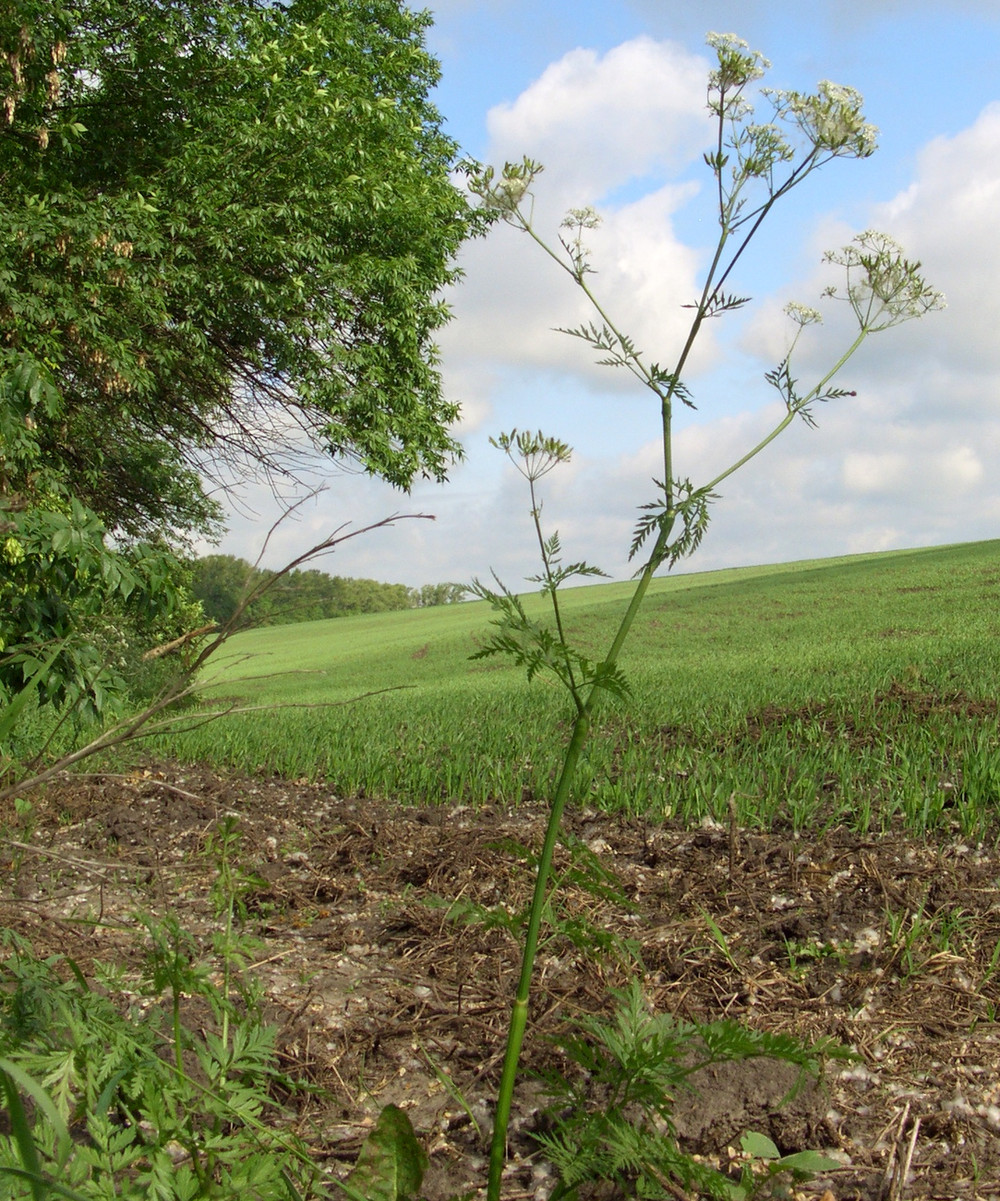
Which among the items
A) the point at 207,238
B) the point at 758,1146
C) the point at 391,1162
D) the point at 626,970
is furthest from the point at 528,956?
the point at 207,238

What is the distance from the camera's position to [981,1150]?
2.15m

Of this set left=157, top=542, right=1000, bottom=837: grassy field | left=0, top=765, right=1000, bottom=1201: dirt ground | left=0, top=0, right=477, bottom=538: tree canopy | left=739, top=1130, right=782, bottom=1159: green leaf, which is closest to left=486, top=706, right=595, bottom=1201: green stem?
left=0, top=765, right=1000, bottom=1201: dirt ground

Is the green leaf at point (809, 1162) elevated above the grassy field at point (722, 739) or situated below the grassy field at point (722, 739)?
below

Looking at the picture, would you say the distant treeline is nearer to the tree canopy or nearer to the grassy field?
the grassy field

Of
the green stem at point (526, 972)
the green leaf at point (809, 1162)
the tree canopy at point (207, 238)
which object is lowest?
the green leaf at point (809, 1162)

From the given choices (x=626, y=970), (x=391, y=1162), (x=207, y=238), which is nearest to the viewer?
(x=391, y=1162)

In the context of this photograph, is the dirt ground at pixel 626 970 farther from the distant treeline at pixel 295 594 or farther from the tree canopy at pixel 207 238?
the tree canopy at pixel 207 238

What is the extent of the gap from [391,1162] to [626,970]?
3.85 feet

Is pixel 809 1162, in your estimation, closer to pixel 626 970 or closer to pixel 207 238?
pixel 626 970

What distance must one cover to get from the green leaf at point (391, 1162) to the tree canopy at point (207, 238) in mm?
10053

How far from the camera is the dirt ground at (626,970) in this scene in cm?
220

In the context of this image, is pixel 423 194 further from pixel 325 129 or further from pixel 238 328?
pixel 238 328

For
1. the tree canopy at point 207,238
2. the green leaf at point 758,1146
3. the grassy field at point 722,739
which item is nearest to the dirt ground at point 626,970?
the green leaf at point 758,1146

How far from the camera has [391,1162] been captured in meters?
1.84
